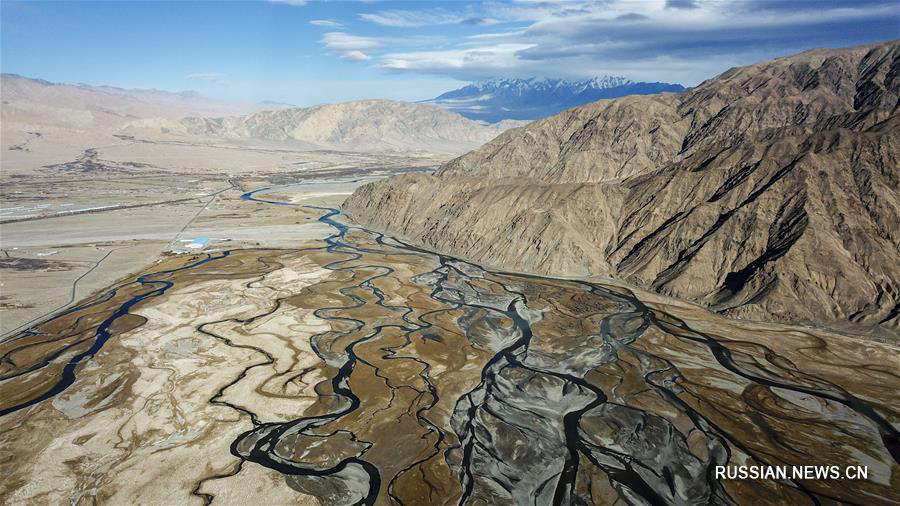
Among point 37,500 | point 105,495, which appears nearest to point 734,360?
point 105,495

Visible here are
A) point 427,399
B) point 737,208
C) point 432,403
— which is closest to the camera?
point 432,403

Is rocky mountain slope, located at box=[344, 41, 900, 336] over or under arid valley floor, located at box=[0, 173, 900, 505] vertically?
over

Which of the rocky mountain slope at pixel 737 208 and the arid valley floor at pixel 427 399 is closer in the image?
the arid valley floor at pixel 427 399

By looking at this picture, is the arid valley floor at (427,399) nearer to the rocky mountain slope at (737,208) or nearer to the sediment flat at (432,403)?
the sediment flat at (432,403)

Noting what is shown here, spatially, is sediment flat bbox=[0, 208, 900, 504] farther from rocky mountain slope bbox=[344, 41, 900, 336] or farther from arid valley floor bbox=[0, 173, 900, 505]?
rocky mountain slope bbox=[344, 41, 900, 336]

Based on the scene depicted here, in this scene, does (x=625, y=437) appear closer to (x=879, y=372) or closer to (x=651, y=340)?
(x=651, y=340)

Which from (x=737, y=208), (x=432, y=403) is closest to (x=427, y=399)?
(x=432, y=403)

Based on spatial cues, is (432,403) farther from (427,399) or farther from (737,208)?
(737,208)

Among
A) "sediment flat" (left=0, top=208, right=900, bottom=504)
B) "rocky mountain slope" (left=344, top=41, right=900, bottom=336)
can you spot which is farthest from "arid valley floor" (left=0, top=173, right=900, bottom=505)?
"rocky mountain slope" (left=344, top=41, right=900, bottom=336)

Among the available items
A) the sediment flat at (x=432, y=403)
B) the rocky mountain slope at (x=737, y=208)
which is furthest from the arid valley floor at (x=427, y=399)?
the rocky mountain slope at (x=737, y=208)
